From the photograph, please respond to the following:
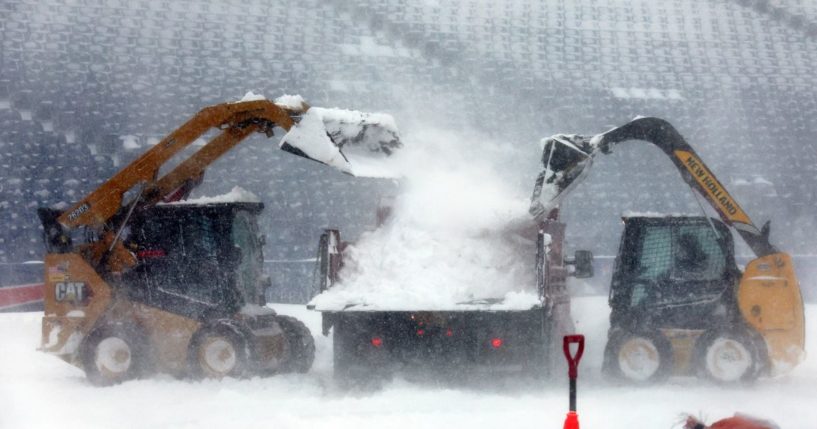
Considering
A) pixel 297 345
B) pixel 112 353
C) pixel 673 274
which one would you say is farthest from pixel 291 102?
pixel 673 274

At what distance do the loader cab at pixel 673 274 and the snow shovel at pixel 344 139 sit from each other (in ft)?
8.56

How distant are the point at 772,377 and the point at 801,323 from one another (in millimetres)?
667

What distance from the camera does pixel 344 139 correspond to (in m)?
9.80

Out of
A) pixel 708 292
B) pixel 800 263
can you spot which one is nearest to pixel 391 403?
pixel 708 292

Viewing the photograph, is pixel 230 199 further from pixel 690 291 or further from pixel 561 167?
pixel 690 291

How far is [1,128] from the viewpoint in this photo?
1894 centimetres

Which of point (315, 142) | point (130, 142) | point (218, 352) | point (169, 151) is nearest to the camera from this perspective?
point (315, 142)

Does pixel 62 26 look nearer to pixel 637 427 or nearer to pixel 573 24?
pixel 573 24

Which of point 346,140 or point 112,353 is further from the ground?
point 346,140

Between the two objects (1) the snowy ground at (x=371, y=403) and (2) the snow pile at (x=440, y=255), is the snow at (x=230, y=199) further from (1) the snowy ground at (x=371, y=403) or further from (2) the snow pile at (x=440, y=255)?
(1) the snowy ground at (x=371, y=403)

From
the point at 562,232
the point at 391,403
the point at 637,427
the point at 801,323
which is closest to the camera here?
the point at 637,427

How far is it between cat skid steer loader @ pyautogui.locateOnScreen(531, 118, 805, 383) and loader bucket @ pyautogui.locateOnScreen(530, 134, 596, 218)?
0.01 m

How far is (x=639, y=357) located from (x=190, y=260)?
4.68m

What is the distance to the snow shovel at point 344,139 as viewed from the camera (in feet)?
30.5
